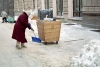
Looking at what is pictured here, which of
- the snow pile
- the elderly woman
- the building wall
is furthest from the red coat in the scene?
the building wall

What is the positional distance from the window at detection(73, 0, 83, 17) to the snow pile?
14627 millimetres

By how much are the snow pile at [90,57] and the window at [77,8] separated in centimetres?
1463

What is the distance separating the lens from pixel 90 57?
535cm

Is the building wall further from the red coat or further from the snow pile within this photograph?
the snow pile

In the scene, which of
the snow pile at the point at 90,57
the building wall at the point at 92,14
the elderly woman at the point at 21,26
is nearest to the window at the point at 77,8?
the building wall at the point at 92,14

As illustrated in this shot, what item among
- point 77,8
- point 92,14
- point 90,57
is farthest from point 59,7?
point 90,57

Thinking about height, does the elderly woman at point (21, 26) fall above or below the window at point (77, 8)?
below

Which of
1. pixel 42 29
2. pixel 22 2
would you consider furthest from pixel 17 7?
pixel 42 29

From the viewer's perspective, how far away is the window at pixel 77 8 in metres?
20.3

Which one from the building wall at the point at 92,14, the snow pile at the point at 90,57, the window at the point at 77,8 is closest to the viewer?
the snow pile at the point at 90,57

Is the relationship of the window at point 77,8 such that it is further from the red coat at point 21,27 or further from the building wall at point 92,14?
the red coat at point 21,27

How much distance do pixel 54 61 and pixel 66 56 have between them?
0.84 m

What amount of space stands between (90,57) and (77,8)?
51.9ft

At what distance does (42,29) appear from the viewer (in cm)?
1036
